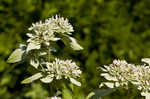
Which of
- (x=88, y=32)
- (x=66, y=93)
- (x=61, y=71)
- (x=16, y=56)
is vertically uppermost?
(x=88, y=32)

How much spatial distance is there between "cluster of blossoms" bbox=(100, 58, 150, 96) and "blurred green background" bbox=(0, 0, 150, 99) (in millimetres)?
2061

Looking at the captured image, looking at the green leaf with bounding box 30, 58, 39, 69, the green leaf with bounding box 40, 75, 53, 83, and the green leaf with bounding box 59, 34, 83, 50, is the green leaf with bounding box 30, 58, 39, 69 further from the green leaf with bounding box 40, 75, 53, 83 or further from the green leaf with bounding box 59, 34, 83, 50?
the green leaf with bounding box 59, 34, 83, 50

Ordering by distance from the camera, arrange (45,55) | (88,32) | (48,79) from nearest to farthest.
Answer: (48,79) → (45,55) → (88,32)

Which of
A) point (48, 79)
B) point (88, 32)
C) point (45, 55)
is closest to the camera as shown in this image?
point (48, 79)

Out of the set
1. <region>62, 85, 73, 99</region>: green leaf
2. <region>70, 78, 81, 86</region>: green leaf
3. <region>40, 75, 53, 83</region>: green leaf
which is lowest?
<region>62, 85, 73, 99</region>: green leaf

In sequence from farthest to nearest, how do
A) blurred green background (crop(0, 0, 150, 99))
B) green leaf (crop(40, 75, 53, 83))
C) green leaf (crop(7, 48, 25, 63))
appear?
blurred green background (crop(0, 0, 150, 99)) → green leaf (crop(7, 48, 25, 63)) → green leaf (crop(40, 75, 53, 83))

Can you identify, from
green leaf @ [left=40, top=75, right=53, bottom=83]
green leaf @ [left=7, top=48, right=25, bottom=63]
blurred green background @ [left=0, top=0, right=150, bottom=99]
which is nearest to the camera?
green leaf @ [left=40, top=75, right=53, bottom=83]

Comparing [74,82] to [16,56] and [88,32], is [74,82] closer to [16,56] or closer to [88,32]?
[16,56]

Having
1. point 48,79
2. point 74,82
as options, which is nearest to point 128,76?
point 74,82

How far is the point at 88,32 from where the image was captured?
14.0ft

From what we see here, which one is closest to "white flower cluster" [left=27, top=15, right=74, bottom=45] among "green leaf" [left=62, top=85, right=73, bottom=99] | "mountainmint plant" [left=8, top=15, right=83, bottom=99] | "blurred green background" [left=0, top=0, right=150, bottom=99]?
"mountainmint plant" [left=8, top=15, right=83, bottom=99]

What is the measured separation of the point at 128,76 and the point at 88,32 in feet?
7.91

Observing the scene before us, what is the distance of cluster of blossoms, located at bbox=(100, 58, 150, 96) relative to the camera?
72.9 inches

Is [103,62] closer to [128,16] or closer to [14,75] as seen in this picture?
[128,16]
